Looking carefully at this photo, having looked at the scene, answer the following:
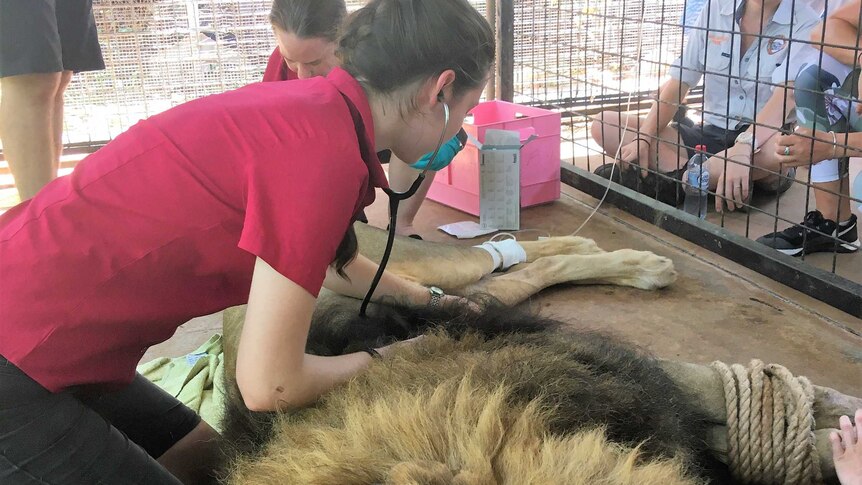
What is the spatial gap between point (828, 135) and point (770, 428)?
5.25 ft

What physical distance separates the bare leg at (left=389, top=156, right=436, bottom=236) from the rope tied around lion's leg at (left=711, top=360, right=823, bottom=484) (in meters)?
1.82

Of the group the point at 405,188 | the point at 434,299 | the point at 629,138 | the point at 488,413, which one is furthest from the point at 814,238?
the point at 488,413

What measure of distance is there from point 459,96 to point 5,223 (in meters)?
0.82

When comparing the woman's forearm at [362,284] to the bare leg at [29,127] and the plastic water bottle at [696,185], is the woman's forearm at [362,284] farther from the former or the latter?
the plastic water bottle at [696,185]

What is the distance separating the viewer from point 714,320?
243 cm

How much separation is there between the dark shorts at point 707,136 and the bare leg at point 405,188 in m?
1.38

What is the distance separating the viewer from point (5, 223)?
4.40 feet

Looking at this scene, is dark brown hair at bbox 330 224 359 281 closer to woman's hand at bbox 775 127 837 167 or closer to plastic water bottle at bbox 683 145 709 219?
woman's hand at bbox 775 127 837 167

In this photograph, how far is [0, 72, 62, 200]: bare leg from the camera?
2.85m

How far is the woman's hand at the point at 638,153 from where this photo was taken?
12.0 ft

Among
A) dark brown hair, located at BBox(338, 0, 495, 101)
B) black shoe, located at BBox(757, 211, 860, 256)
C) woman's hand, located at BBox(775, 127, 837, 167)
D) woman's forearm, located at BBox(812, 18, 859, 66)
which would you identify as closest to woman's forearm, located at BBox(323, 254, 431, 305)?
dark brown hair, located at BBox(338, 0, 495, 101)

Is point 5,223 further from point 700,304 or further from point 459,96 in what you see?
point 700,304

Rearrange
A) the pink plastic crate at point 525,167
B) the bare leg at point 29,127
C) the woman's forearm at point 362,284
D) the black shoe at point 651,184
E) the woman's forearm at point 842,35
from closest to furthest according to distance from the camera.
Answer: the woman's forearm at point 362,284, the woman's forearm at point 842,35, the bare leg at point 29,127, the pink plastic crate at point 525,167, the black shoe at point 651,184

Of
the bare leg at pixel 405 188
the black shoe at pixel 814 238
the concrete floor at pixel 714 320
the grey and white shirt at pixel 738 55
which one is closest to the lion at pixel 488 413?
the concrete floor at pixel 714 320
